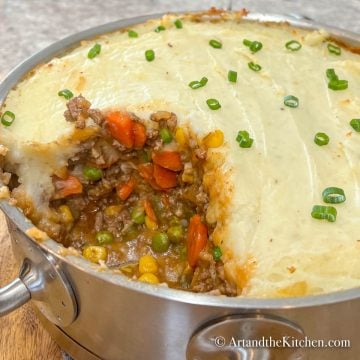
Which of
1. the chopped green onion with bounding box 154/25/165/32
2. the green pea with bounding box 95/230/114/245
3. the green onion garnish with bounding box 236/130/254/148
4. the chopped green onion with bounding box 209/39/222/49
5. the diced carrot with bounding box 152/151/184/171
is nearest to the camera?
the green onion garnish with bounding box 236/130/254/148

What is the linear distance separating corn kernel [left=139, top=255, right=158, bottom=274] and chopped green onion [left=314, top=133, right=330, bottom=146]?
0.85m

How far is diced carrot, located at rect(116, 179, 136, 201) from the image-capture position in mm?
2691

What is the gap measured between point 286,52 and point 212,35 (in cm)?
37

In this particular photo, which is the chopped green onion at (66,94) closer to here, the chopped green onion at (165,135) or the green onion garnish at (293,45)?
the chopped green onion at (165,135)

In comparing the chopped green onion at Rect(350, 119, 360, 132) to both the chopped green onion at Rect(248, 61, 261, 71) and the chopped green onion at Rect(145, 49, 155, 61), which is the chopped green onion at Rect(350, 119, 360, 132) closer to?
the chopped green onion at Rect(248, 61, 261, 71)

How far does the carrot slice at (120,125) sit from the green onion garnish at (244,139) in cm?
48

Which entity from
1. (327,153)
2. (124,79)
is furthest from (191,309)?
(124,79)

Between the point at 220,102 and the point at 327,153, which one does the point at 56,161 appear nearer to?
the point at 220,102

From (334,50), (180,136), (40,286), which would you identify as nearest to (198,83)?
(180,136)

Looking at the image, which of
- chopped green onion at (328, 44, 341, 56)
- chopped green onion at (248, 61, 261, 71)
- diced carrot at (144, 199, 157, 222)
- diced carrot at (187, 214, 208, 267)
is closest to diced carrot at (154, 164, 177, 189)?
diced carrot at (144, 199, 157, 222)

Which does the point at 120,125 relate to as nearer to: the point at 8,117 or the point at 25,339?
the point at 8,117

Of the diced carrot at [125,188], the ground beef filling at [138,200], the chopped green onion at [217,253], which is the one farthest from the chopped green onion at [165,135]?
the chopped green onion at [217,253]

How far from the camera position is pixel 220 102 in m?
2.42

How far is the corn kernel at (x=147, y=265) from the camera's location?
8.05 feet
